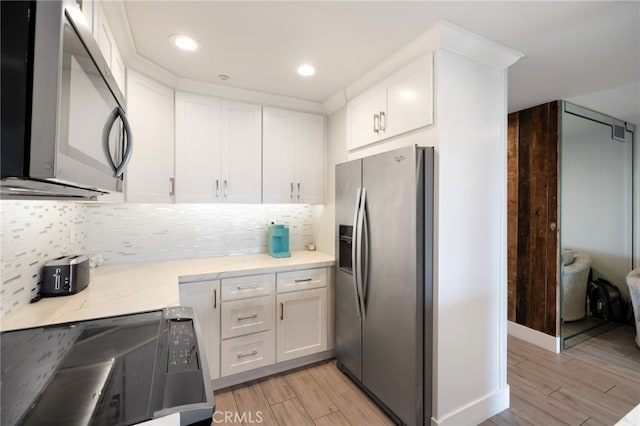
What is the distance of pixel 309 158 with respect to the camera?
9.81 feet

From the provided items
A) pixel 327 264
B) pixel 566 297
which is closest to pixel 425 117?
pixel 327 264

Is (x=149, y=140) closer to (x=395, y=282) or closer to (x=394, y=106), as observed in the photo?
(x=394, y=106)

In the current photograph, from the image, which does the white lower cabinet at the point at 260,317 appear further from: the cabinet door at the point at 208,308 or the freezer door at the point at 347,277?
the freezer door at the point at 347,277

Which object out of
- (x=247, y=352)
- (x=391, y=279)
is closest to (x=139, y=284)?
(x=247, y=352)

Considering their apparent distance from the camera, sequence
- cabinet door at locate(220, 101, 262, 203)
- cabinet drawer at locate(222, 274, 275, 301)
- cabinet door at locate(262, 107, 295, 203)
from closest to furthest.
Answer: cabinet drawer at locate(222, 274, 275, 301)
cabinet door at locate(220, 101, 262, 203)
cabinet door at locate(262, 107, 295, 203)

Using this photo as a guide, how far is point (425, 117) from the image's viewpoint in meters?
1.83

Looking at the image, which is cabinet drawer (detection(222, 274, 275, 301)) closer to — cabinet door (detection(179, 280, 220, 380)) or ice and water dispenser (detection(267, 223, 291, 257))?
cabinet door (detection(179, 280, 220, 380))

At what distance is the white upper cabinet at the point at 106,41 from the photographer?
1.32 metres

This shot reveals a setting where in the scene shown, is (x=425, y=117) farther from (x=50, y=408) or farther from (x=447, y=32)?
(x=50, y=408)

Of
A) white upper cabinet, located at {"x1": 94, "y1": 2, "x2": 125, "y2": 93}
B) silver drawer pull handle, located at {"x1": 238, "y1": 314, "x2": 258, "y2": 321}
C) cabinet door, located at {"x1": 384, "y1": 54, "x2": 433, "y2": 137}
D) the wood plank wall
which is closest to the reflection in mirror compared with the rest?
the wood plank wall

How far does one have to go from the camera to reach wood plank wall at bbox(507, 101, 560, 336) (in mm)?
2807

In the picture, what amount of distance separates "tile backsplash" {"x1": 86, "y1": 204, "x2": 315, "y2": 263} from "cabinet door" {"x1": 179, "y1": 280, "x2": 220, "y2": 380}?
2.25 ft

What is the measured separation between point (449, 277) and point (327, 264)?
1.11 m

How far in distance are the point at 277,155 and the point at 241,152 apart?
0.34 meters
